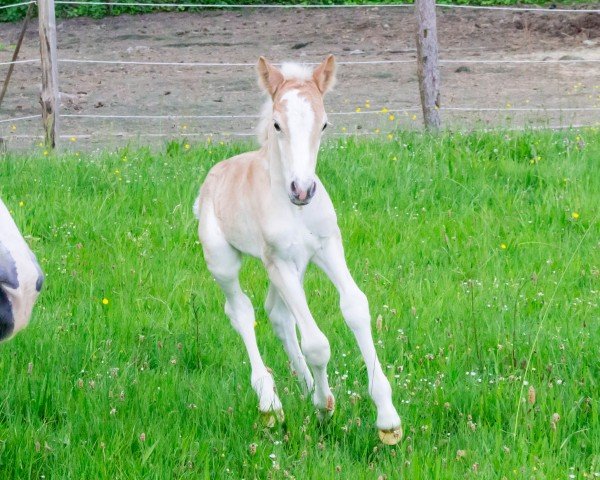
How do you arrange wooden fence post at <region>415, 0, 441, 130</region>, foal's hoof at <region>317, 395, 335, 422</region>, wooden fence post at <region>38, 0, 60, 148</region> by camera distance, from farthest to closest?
wooden fence post at <region>38, 0, 60, 148</region> < wooden fence post at <region>415, 0, 441, 130</region> < foal's hoof at <region>317, 395, 335, 422</region>

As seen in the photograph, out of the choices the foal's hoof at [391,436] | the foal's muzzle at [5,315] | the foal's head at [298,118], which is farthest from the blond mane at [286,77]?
the foal's muzzle at [5,315]

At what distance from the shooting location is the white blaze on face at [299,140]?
357 centimetres

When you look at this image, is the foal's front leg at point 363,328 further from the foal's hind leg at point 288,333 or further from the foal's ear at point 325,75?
the foal's ear at point 325,75

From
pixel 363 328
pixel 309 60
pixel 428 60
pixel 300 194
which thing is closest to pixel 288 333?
pixel 363 328

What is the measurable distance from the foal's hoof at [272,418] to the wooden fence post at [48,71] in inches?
229

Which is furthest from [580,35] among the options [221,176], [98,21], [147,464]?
[147,464]

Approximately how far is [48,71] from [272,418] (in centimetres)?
614

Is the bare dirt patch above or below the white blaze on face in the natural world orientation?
below

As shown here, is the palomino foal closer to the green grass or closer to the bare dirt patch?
the green grass

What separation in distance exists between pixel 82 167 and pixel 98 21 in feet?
36.5

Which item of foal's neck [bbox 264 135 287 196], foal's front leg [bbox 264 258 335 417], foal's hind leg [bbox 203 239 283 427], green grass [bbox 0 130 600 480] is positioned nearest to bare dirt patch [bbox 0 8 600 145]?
green grass [bbox 0 130 600 480]

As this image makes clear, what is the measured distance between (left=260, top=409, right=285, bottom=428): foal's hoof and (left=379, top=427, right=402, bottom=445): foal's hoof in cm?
42

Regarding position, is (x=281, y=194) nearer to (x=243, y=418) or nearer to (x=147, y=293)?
(x=243, y=418)

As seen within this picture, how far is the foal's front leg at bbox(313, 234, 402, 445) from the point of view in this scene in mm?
3656
